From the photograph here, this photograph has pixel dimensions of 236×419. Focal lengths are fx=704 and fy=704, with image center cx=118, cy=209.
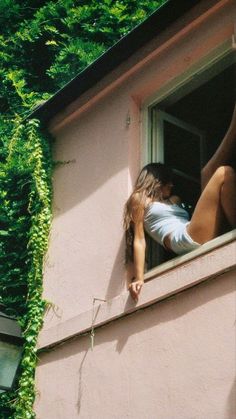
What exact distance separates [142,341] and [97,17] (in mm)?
6414

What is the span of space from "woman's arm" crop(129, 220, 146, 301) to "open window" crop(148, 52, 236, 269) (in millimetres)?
248

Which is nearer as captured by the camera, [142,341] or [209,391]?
[209,391]

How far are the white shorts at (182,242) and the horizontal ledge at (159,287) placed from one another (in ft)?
0.29

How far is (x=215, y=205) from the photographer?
540cm

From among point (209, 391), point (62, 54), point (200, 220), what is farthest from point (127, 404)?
point (62, 54)

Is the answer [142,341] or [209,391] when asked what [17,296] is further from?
[209,391]

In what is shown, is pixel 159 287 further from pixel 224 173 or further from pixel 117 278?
pixel 224 173

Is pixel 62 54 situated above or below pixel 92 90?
above

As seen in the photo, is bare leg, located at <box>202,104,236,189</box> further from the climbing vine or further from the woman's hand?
the climbing vine

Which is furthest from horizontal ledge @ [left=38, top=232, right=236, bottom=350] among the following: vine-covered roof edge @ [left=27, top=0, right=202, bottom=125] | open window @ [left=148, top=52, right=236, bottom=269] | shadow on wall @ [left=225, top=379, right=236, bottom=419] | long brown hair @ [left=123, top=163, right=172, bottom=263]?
vine-covered roof edge @ [left=27, top=0, right=202, bottom=125]

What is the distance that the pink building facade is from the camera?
16.1 ft

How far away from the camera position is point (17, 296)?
727cm

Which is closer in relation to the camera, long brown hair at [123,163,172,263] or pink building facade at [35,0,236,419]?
pink building facade at [35,0,236,419]

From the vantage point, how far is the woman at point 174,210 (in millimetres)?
5375
